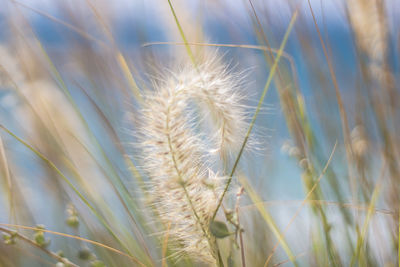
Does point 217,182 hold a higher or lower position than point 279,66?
lower

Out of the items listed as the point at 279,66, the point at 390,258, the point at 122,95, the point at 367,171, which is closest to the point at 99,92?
the point at 122,95

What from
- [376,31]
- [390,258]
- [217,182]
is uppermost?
[376,31]

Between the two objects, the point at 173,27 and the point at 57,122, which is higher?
the point at 173,27

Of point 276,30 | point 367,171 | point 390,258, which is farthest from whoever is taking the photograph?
point 276,30

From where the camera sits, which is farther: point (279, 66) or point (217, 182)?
point (279, 66)

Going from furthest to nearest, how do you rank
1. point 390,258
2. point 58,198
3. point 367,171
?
1. point 58,198
2. point 367,171
3. point 390,258

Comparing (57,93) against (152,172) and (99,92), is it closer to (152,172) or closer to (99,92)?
(99,92)

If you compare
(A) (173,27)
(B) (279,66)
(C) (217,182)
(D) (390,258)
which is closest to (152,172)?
(C) (217,182)

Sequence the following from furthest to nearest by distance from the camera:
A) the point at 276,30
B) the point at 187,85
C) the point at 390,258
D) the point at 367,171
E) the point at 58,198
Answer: the point at 276,30
the point at 58,198
the point at 367,171
the point at 390,258
the point at 187,85

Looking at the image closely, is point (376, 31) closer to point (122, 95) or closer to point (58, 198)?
Answer: point (122, 95)
